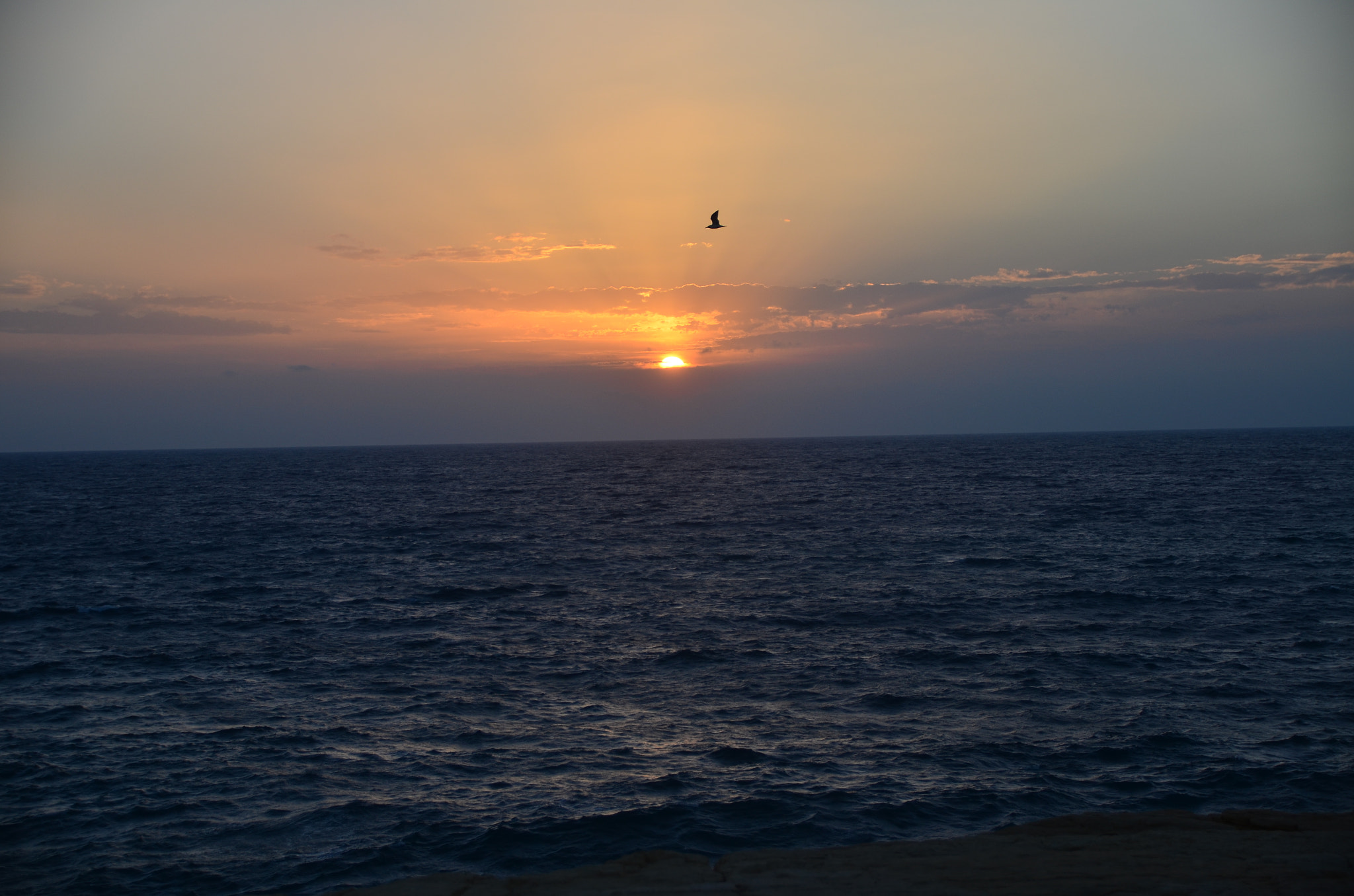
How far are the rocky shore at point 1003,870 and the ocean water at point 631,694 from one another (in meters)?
2.81

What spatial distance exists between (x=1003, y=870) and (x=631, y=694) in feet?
40.0

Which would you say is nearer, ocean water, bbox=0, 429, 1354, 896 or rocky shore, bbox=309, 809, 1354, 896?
rocky shore, bbox=309, 809, 1354, 896

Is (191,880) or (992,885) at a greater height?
(992,885)

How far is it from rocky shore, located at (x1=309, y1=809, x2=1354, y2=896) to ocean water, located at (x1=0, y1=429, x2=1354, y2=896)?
2.81 metres

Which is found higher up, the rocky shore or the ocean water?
the rocky shore

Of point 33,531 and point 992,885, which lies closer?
point 992,885

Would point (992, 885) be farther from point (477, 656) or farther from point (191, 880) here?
point (477, 656)

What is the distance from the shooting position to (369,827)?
14.5m

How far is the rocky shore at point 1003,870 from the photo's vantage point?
962 centimetres

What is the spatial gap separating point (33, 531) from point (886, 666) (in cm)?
6344

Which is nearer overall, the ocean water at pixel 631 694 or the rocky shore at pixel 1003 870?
the rocky shore at pixel 1003 870

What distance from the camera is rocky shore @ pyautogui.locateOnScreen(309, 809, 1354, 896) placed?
9.62 metres

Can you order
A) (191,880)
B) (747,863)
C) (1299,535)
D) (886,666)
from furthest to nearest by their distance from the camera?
1. (1299,535)
2. (886,666)
3. (191,880)
4. (747,863)

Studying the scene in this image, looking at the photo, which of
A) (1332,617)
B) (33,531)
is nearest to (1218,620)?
(1332,617)
